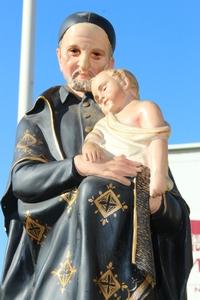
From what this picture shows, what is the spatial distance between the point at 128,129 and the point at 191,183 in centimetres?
507

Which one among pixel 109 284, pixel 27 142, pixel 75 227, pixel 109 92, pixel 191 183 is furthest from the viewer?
pixel 191 183

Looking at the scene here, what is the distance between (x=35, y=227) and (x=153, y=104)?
51 cm

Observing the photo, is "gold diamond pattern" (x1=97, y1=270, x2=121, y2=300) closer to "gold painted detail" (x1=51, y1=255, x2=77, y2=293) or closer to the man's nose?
"gold painted detail" (x1=51, y1=255, x2=77, y2=293)

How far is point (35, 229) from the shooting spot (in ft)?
7.36

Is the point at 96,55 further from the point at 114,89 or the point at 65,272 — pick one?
the point at 65,272

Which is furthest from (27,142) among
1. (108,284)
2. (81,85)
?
(108,284)

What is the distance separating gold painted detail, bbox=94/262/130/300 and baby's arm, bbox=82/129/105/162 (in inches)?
12.0

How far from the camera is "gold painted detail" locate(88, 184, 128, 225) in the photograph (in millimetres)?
2029

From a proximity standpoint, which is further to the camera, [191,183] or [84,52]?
[191,183]

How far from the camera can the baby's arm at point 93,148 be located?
83.3 inches

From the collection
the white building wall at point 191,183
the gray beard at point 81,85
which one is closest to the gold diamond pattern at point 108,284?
the gray beard at point 81,85

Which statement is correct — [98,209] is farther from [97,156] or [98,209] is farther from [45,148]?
[45,148]

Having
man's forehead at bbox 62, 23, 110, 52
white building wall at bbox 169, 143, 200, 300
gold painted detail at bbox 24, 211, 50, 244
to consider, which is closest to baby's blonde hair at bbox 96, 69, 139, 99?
man's forehead at bbox 62, 23, 110, 52

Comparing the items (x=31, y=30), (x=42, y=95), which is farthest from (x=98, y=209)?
(x=31, y=30)
